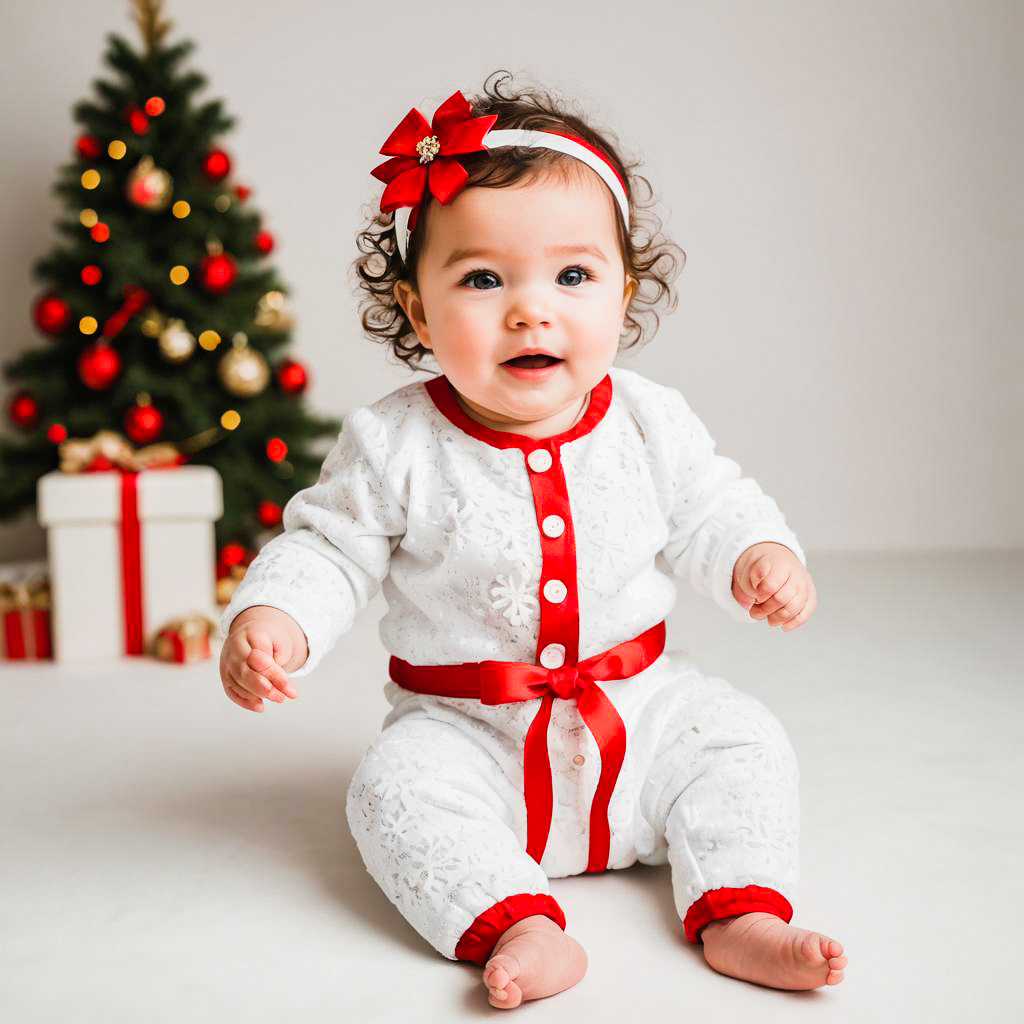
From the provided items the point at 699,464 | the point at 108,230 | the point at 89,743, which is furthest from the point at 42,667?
the point at 699,464

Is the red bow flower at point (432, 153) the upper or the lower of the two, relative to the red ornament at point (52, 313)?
upper

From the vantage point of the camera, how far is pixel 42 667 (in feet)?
6.12

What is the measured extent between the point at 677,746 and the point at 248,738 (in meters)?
0.62

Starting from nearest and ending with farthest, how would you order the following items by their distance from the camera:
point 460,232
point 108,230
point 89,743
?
1. point 460,232
2. point 89,743
3. point 108,230

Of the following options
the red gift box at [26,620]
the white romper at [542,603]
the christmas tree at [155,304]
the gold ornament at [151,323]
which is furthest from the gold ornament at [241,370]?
the white romper at [542,603]

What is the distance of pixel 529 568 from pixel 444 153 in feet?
1.20

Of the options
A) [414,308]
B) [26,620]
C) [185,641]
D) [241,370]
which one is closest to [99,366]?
[241,370]

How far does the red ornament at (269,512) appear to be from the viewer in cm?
226

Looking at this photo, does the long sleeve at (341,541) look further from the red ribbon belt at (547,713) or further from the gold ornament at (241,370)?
the gold ornament at (241,370)

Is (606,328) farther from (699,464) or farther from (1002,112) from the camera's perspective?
(1002,112)

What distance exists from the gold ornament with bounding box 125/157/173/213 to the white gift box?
51 centimetres

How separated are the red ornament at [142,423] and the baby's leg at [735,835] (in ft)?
4.25

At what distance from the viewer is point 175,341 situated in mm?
2158

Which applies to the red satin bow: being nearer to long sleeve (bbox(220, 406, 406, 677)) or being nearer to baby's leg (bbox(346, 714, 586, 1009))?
baby's leg (bbox(346, 714, 586, 1009))
